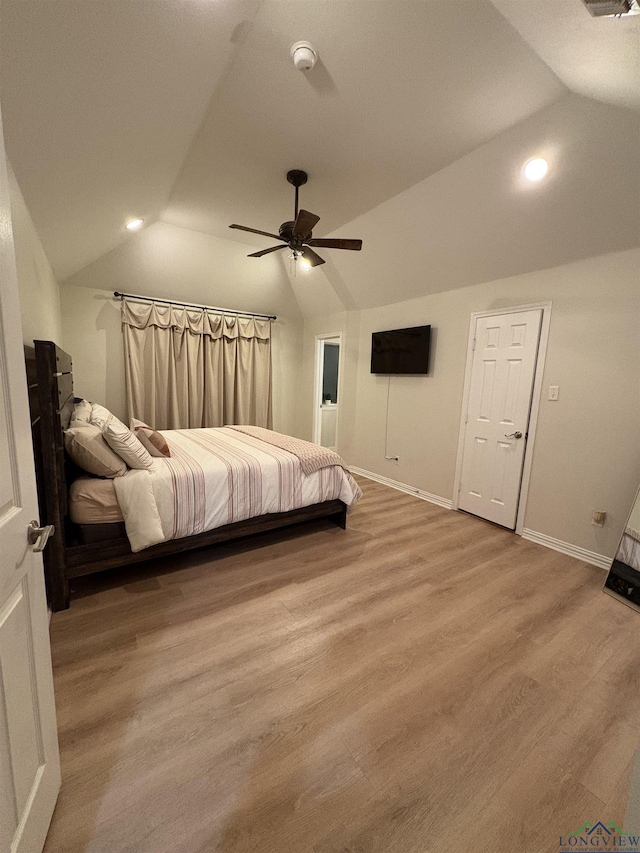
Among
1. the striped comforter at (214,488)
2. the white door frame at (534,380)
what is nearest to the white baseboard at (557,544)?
the white door frame at (534,380)

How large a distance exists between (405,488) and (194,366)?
3355mm

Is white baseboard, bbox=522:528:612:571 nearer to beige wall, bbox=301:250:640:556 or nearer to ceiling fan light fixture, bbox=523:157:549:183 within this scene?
beige wall, bbox=301:250:640:556

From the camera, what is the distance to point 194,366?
15.8ft

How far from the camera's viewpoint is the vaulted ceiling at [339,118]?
1.37 metres

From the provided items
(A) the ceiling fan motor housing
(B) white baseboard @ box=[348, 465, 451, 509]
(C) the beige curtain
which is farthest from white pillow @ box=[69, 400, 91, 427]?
(B) white baseboard @ box=[348, 465, 451, 509]

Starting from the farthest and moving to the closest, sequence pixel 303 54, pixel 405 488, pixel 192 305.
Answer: pixel 192 305 < pixel 405 488 < pixel 303 54

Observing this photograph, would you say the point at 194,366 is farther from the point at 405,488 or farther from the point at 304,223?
the point at 405,488

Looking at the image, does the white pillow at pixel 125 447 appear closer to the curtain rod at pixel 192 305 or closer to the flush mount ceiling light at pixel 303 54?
the flush mount ceiling light at pixel 303 54

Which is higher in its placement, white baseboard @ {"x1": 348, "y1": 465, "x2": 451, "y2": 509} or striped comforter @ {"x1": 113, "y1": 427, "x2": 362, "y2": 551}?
striped comforter @ {"x1": 113, "y1": 427, "x2": 362, "y2": 551}

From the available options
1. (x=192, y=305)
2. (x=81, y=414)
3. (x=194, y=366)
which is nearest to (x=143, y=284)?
(x=192, y=305)

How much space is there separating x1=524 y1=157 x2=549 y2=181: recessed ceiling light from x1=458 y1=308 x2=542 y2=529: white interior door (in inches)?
40.3

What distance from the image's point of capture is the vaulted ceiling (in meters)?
1.37

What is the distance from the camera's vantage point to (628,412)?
2.49m

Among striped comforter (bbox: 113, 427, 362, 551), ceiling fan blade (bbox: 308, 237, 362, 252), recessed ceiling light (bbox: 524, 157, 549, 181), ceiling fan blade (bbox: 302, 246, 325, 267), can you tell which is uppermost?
recessed ceiling light (bbox: 524, 157, 549, 181)
